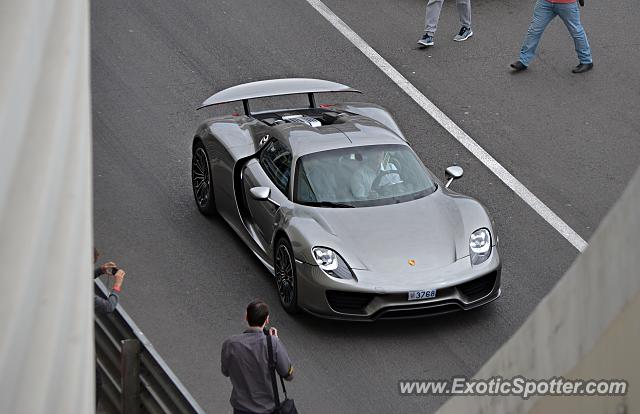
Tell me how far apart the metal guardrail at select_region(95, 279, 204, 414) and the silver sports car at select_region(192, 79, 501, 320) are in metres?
2.04

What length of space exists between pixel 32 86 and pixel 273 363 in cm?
390

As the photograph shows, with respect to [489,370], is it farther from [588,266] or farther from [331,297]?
[331,297]

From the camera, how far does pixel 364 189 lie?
10656 millimetres

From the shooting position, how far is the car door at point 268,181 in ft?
35.3

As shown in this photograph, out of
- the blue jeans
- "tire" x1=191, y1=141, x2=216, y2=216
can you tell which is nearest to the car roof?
"tire" x1=191, y1=141, x2=216, y2=216

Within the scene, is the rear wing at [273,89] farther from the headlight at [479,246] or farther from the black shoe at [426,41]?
the black shoe at [426,41]

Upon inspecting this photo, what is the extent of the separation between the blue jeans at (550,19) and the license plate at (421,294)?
19.9ft

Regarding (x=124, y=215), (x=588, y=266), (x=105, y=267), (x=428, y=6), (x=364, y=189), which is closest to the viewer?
(x=588, y=266)

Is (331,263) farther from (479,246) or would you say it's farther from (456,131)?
(456,131)

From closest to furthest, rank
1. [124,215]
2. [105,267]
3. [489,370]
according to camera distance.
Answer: [489,370] < [105,267] < [124,215]

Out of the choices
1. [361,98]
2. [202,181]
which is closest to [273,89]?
[202,181]

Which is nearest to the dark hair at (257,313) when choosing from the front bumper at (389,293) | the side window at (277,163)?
the front bumper at (389,293)

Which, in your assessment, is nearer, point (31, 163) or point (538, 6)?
point (31, 163)

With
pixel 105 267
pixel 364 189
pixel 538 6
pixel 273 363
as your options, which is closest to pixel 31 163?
pixel 273 363
